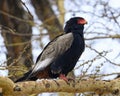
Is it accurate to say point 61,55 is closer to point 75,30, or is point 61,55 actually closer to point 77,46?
point 77,46

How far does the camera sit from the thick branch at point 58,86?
3945 millimetres

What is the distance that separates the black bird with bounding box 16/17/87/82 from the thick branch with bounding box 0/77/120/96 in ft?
1.80

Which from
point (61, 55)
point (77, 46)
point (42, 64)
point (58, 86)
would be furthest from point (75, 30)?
point (58, 86)

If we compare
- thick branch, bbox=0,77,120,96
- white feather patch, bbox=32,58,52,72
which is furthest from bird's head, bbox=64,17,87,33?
thick branch, bbox=0,77,120,96

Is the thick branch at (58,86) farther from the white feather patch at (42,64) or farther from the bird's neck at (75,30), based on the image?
the bird's neck at (75,30)

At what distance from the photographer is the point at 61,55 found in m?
5.32

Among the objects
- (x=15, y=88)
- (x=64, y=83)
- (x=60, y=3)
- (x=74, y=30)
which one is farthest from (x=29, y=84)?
(x=60, y=3)

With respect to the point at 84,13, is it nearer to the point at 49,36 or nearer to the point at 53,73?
the point at 49,36

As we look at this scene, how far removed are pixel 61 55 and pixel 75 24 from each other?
0.52 m

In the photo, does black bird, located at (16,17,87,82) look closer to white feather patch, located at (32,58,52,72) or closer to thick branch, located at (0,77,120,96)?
white feather patch, located at (32,58,52,72)

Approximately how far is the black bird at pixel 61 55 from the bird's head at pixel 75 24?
0.15 feet

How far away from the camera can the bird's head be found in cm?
563

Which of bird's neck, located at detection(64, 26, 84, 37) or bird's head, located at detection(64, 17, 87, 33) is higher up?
bird's head, located at detection(64, 17, 87, 33)

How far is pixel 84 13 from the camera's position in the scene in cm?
742
